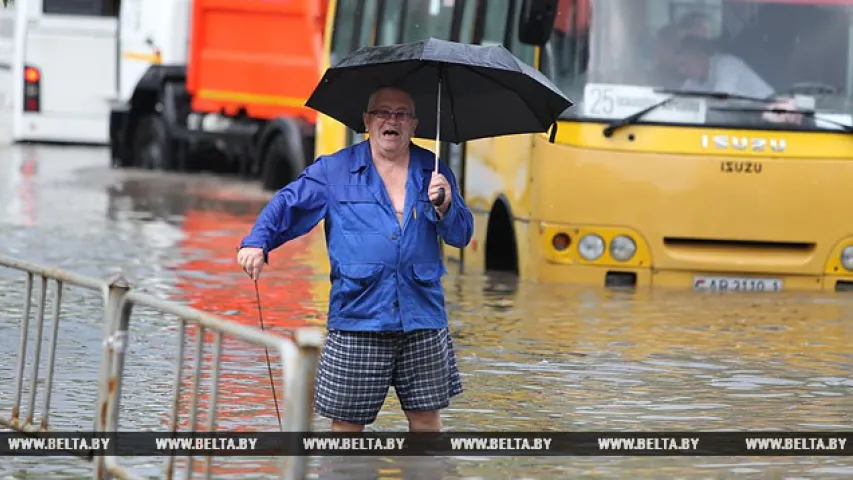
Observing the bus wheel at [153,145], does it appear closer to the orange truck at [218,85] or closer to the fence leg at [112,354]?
the orange truck at [218,85]

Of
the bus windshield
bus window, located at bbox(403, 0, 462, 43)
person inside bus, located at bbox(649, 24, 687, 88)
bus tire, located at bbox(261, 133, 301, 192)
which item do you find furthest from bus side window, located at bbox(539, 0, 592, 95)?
bus tire, located at bbox(261, 133, 301, 192)

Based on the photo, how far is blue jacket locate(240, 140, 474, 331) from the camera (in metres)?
7.54

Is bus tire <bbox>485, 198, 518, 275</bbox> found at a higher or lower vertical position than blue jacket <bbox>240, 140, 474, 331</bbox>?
lower

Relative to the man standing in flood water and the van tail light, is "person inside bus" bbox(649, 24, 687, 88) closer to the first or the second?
the man standing in flood water

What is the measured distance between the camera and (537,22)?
1434 cm

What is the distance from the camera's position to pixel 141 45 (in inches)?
1243

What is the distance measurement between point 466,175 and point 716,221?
2563mm

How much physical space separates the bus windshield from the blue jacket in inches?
283

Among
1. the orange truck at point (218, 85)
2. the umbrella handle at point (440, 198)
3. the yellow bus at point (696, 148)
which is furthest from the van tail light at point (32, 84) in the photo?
the umbrella handle at point (440, 198)

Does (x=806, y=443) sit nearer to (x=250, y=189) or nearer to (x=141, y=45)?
(x=250, y=189)

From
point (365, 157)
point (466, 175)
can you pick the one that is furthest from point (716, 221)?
point (365, 157)

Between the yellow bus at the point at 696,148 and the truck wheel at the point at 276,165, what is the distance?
10.1 m

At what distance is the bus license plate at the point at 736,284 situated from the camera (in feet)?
49.4

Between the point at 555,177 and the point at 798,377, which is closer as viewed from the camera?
the point at 798,377
